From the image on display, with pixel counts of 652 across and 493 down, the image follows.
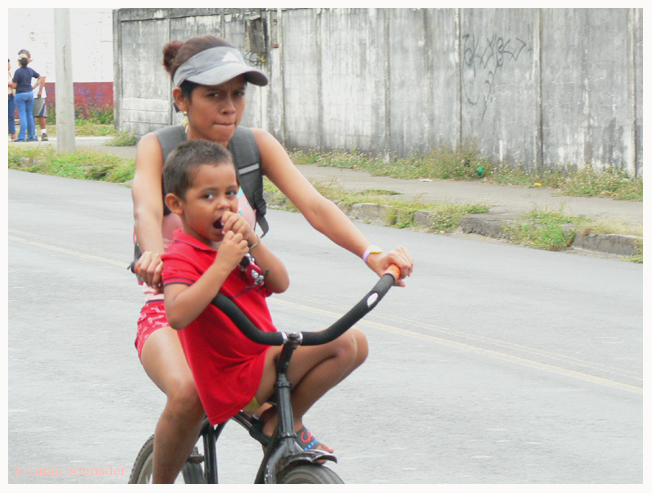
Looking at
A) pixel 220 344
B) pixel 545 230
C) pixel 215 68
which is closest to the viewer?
pixel 220 344

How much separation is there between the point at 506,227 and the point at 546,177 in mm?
3833

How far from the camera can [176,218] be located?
3.41 metres

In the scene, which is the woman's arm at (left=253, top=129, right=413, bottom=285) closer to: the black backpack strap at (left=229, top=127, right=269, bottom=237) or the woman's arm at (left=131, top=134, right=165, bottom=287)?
the black backpack strap at (left=229, top=127, right=269, bottom=237)

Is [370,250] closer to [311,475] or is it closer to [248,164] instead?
[248,164]

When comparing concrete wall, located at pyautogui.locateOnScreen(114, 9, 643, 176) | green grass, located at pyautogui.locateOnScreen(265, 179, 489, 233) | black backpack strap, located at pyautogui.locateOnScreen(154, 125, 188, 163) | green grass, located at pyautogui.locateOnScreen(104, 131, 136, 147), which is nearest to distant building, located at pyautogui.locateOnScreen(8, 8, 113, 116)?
green grass, located at pyautogui.locateOnScreen(104, 131, 136, 147)

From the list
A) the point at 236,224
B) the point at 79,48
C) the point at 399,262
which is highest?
the point at 79,48

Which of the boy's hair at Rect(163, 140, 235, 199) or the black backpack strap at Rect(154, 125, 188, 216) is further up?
the black backpack strap at Rect(154, 125, 188, 216)

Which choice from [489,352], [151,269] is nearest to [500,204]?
[489,352]

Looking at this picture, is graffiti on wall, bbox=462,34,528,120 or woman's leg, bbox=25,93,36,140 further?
woman's leg, bbox=25,93,36,140

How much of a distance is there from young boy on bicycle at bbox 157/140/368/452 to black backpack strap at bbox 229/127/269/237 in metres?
0.44

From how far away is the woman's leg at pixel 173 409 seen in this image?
3052 mm

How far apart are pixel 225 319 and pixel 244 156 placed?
716 millimetres

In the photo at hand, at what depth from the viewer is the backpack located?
339cm

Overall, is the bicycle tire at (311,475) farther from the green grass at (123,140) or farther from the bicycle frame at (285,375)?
the green grass at (123,140)
